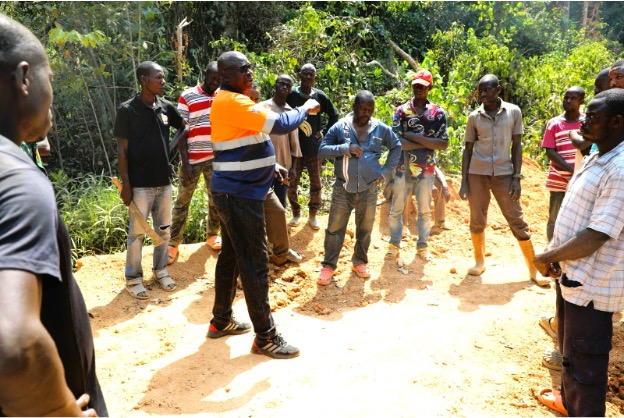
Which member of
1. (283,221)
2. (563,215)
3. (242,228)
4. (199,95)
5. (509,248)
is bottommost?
(509,248)

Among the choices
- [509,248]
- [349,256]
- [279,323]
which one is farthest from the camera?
[509,248]

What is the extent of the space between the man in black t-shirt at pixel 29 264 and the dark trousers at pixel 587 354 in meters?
2.33

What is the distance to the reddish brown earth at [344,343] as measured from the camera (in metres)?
3.44

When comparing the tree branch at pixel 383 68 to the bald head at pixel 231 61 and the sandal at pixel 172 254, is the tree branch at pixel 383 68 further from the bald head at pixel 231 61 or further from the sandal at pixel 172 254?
the bald head at pixel 231 61

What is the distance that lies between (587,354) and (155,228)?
3.87 meters

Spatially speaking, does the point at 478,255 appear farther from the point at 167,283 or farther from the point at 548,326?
the point at 167,283

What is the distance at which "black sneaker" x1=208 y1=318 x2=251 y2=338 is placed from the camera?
14.3 ft

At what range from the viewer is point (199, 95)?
18.4ft

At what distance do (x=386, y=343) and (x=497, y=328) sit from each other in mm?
969

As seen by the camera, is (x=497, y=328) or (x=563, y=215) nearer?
(x=563, y=215)

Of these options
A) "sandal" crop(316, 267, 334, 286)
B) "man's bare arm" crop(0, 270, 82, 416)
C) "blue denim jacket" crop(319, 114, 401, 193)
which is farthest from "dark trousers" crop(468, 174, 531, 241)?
"man's bare arm" crop(0, 270, 82, 416)

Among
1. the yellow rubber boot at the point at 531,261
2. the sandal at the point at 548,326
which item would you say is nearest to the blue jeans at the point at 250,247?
the sandal at the point at 548,326

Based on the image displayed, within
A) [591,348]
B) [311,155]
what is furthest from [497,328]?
[311,155]

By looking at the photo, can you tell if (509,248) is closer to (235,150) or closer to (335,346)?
(335,346)
